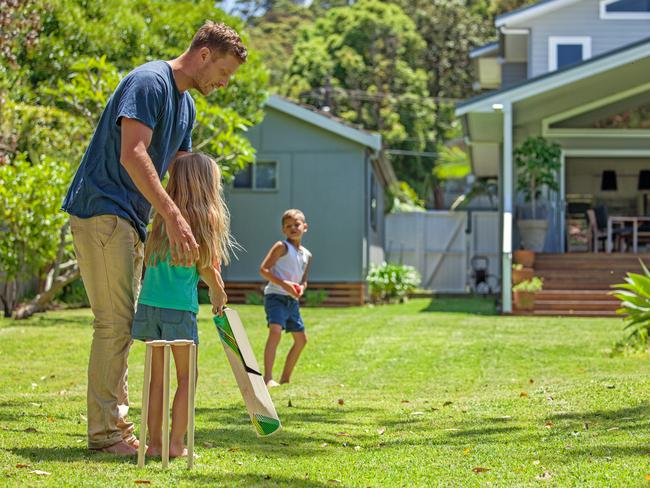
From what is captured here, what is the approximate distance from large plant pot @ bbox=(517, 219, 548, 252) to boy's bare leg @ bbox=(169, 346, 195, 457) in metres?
14.9

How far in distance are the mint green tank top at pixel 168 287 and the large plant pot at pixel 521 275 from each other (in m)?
13.0

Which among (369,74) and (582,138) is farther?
(369,74)

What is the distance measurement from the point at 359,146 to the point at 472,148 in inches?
128

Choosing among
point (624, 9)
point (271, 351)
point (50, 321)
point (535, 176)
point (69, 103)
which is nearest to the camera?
point (271, 351)

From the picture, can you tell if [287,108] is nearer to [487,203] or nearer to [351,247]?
[351,247]

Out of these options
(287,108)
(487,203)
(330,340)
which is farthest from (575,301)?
(487,203)

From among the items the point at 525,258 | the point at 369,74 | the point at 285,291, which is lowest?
the point at 525,258

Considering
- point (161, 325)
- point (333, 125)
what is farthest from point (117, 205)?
point (333, 125)

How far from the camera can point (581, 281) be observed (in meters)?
17.7

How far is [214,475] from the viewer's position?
4.52 m

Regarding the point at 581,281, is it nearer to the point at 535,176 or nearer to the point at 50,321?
the point at 535,176

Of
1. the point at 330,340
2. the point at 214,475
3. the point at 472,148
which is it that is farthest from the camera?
the point at 472,148

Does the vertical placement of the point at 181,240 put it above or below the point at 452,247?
above

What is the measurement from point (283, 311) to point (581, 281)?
991 cm
